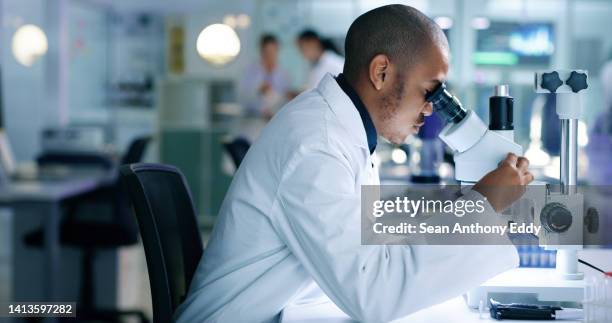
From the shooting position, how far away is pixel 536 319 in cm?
153

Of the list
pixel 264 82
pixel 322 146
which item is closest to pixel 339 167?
pixel 322 146

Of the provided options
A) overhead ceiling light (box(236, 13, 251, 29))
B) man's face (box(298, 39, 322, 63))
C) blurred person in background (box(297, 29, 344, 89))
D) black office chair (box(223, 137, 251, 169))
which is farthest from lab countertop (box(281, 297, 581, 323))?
overhead ceiling light (box(236, 13, 251, 29))

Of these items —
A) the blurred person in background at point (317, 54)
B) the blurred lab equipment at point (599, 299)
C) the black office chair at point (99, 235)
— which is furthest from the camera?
the blurred person in background at point (317, 54)

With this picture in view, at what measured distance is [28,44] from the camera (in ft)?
24.8

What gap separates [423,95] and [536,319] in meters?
0.47

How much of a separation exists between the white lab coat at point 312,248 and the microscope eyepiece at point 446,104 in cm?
15

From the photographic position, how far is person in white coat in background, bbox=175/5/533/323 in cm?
140

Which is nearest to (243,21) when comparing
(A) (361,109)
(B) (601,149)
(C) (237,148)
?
(B) (601,149)

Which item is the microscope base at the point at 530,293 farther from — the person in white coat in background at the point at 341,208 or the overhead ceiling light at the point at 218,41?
the overhead ceiling light at the point at 218,41

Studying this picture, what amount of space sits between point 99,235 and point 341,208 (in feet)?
10.6

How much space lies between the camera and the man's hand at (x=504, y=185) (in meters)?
1.44

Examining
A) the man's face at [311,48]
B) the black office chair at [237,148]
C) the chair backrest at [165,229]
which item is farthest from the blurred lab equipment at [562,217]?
the man's face at [311,48]

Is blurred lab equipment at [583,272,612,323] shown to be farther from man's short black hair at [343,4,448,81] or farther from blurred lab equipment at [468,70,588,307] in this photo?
man's short black hair at [343,4,448,81]

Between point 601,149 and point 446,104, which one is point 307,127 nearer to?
point 446,104
